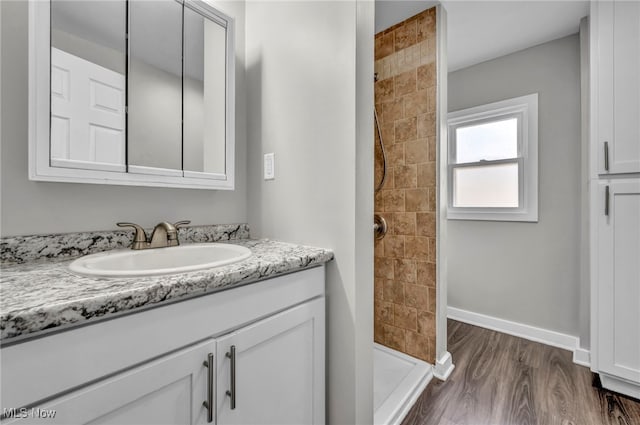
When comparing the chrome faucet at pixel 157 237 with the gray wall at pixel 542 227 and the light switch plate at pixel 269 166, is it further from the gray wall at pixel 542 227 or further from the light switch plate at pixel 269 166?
the gray wall at pixel 542 227

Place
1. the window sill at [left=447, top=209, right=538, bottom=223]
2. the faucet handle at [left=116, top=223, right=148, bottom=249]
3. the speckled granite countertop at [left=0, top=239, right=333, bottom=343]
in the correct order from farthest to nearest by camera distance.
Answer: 1. the window sill at [left=447, top=209, right=538, bottom=223]
2. the faucet handle at [left=116, top=223, right=148, bottom=249]
3. the speckled granite countertop at [left=0, top=239, right=333, bottom=343]

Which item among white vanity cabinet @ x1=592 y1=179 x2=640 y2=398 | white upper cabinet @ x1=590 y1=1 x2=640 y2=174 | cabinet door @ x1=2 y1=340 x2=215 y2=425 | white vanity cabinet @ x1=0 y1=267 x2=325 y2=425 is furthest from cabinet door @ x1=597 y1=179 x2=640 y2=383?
cabinet door @ x1=2 y1=340 x2=215 y2=425

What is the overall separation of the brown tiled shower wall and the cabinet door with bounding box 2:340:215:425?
1.54 m

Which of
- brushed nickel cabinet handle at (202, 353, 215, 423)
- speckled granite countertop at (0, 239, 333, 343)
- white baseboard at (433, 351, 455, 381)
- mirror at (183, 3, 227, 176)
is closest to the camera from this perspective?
speckled granite countertop at (0, 239, 333, 343)

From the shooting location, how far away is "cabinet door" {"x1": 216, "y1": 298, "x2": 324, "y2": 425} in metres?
0.75

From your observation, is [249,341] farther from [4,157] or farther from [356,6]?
[356,6]

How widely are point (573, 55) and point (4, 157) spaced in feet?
10.9

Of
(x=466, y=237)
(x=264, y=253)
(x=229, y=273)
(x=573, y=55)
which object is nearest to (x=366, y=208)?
(x=264, y=253)

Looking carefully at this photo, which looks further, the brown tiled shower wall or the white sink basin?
the brown tiled shower wall

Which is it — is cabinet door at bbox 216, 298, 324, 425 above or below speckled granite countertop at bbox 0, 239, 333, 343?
below

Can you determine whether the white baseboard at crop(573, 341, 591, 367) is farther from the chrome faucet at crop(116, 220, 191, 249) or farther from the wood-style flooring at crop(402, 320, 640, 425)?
the chrome faucet at crop(116, 220, 191, 249)

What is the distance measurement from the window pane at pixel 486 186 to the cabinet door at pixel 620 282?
87 centimetres

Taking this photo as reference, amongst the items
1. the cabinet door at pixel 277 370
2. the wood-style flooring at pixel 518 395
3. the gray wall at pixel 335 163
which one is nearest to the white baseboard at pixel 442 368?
the wood-style flooring at pixel 518 395

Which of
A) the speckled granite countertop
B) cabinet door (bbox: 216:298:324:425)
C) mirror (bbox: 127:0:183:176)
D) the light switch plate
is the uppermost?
mirror (bbox: 127:0:183:176)
